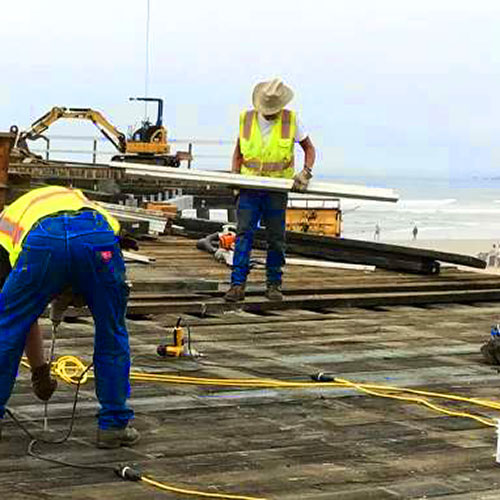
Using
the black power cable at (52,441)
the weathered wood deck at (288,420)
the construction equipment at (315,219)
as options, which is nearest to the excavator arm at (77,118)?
the construction equipment at (315,219)

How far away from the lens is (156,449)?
5.13 meters

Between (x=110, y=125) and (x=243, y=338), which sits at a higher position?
(x=110, y=125)

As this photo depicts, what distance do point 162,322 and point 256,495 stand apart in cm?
429

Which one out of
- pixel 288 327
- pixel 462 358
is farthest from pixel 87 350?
pixel 462 358

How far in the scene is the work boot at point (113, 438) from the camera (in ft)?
16.7

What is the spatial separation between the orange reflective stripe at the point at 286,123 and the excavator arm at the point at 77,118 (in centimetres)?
2710

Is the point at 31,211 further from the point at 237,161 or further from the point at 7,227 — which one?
the point at 237,161

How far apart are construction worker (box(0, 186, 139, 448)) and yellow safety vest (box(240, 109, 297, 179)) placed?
4197mm

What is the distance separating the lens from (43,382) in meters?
5.50

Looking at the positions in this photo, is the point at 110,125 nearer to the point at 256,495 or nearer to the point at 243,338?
the point at 243,338

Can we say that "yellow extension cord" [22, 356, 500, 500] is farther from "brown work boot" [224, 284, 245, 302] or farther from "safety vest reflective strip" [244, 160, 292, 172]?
"safety vest reflective strip" [244, 160, 292, 172]

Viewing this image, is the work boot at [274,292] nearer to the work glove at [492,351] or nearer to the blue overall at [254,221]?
the blue overall at [254,221]

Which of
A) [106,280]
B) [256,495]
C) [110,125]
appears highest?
[110,125]

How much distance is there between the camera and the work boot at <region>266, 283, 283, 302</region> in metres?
9.58
